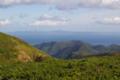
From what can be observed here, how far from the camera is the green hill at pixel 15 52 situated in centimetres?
8212

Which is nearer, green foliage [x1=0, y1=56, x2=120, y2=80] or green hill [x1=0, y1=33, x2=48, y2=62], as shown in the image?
green foliage [x1=0, y1=56, x2=120, y2=80]

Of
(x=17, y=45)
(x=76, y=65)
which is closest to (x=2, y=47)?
(x=17, y=45)

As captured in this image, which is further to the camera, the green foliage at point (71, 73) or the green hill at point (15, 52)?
the green hill at point (15, 52)

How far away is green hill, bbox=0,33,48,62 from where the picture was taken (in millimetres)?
82125

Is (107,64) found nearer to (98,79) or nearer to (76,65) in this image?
(76,65)

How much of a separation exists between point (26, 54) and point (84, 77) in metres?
44.2

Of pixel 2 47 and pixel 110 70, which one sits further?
pixel 2 47

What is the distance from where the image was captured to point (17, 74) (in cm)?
4728

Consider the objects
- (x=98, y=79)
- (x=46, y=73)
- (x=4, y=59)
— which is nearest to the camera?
(x=98, y=79)

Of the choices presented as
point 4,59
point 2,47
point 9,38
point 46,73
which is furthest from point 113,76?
point 9,38

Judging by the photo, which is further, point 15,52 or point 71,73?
point 15,52

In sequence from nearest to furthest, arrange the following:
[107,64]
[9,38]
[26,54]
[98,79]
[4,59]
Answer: [98,79]
[107,64]
[4,59]
[26,54]
[9,38]

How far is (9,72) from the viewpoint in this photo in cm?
4950

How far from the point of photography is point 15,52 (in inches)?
3364
